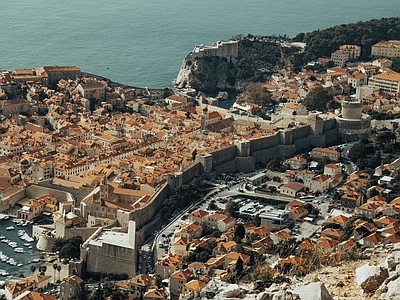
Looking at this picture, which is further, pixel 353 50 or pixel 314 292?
pixel 353 50

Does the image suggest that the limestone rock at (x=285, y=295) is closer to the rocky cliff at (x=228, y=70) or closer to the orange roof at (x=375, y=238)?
the orange roof at (x=375, y=238)

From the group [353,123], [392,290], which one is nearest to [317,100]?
[353,123]

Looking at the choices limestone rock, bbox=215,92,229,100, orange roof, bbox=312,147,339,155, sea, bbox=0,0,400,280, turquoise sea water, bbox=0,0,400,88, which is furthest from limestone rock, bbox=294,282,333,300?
turquoise sea water, bbox=0,0,400,88

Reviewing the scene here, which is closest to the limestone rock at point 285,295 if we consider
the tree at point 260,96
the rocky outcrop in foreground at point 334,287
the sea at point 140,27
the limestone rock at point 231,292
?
the rocky outcrop in foreground at point 334,287

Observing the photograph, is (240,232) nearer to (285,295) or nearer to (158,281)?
(158,281)

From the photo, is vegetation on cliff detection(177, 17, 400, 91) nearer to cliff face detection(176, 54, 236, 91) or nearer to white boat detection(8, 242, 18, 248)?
cliff face detection(176, 54, 236, 91)

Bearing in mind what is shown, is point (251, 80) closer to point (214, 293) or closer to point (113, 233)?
point (113, 233)
